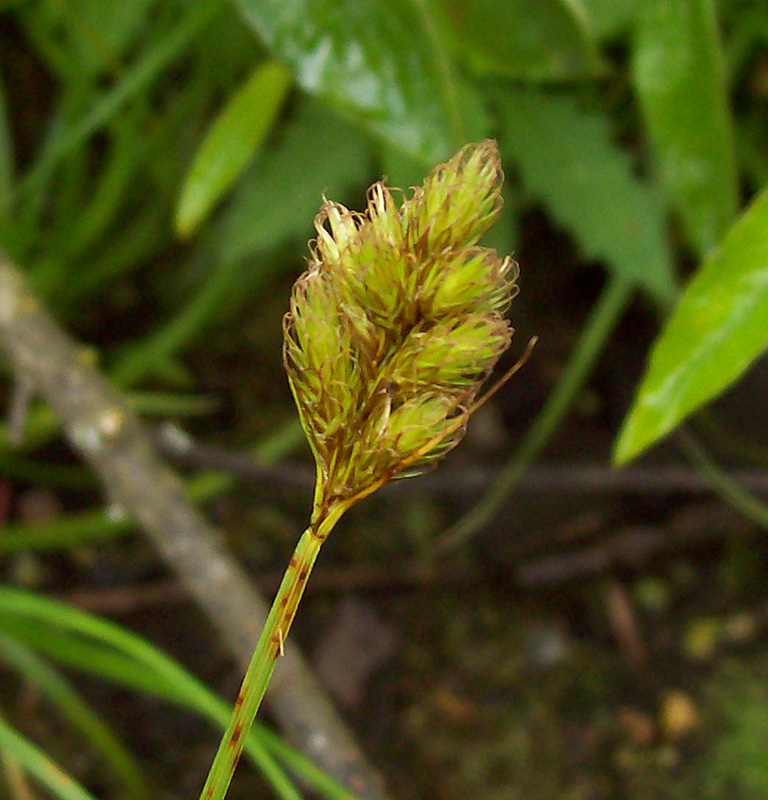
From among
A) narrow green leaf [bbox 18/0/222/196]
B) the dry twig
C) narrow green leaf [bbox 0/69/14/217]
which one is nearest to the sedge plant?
the dry twig

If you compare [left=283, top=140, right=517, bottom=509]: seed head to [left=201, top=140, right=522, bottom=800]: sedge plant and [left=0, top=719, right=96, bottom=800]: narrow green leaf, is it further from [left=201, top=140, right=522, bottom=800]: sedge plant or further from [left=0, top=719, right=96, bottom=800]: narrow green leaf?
[left=0, top=719, right=96, bottom=800]: narrow green leaf

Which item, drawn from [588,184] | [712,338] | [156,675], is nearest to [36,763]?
[156,675]

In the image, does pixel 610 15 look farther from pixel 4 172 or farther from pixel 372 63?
pixel 4 172

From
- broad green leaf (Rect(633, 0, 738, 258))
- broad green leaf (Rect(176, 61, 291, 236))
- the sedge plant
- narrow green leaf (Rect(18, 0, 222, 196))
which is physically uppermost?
the sedge plant

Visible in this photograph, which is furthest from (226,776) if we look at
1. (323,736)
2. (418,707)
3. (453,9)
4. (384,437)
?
(418,707)

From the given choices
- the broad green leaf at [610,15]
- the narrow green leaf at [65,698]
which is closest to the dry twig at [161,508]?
the narrow green leaf at [65,698]

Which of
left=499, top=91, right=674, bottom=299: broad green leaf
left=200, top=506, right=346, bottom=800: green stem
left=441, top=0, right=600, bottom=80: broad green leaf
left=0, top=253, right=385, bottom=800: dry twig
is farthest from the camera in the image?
left=499, top=91, right=674, bottom=299: broad green leaf

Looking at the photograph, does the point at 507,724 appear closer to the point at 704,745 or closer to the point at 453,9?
the point at 704,745
